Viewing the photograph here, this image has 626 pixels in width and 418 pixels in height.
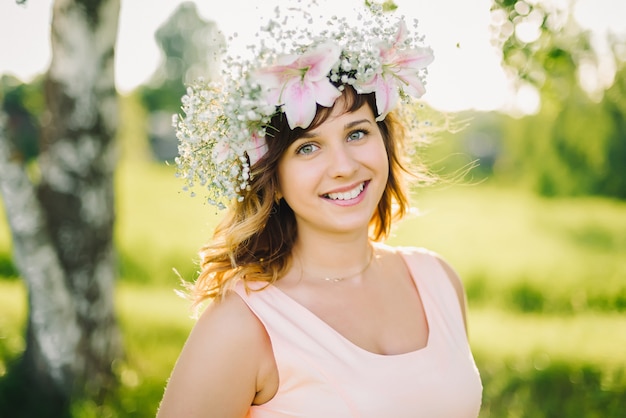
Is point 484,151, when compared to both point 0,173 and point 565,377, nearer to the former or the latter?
point 565,377

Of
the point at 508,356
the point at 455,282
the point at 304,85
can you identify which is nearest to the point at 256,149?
the point at 304,85

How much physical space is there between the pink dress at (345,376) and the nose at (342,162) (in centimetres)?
48

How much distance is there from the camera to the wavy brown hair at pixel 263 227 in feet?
8.06

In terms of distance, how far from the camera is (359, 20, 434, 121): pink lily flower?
2477mm

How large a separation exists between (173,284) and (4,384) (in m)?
4.07

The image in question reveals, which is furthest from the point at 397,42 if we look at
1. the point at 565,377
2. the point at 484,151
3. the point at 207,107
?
the point at 484,151

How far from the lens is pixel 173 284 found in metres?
8.52

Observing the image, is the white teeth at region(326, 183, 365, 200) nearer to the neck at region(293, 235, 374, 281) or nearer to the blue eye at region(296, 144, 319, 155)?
the blue eye at region(296, 144, 319, 155)

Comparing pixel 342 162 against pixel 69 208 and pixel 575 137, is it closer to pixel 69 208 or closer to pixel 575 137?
pixel 69 208

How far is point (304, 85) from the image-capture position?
2.32 metres

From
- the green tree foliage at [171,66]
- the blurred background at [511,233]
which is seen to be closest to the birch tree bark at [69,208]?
the blurred background at [511,233]

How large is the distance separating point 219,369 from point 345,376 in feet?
1.38

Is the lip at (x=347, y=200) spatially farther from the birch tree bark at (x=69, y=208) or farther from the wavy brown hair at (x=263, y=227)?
the birch tree bark at (x=69, y=208)

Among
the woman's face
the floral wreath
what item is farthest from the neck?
the floral wreath
